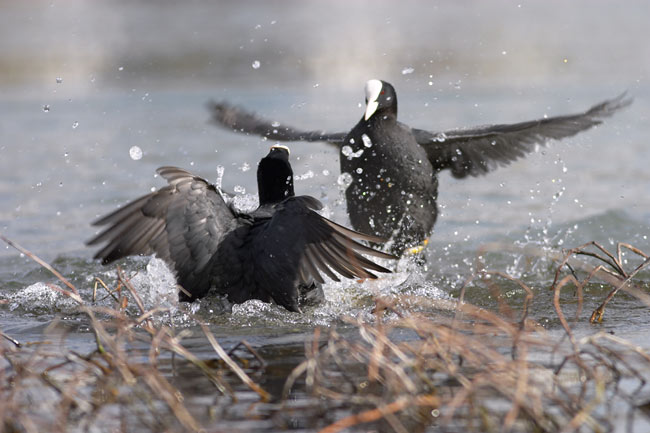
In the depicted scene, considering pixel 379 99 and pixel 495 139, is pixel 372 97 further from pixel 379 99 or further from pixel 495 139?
pixel 495 139

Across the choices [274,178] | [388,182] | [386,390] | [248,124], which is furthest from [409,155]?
[386,390]

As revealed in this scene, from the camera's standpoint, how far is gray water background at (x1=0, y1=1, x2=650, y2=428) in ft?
21.2

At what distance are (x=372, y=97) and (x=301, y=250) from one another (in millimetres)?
1745

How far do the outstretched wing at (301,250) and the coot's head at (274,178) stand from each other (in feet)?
1.77

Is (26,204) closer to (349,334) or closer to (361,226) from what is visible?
(361,226)

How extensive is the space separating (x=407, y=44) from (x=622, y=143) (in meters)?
7.72

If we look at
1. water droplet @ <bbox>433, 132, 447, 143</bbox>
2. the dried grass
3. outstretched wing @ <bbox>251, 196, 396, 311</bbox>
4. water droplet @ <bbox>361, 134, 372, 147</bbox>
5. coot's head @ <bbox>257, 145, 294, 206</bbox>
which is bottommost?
the dried grass

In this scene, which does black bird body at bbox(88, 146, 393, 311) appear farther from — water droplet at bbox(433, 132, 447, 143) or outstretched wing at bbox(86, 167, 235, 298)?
water droplet at bbox(433, 132, 447, 143)

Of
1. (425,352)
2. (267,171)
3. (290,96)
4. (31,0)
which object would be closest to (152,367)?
(425,352)

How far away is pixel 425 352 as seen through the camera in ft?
10.6

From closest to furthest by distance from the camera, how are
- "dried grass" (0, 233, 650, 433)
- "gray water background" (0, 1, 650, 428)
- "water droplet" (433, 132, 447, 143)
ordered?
"dried grass" (0, 233, 650, 433)
"water droplet" (433, 132, 447, 143)
"gray water background" (0, 1, 650, 428)

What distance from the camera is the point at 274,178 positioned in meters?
4.61

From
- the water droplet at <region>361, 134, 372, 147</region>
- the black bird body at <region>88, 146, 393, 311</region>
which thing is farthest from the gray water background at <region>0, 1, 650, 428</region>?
the water droplet at <region>361, 134, 372, 147</region>

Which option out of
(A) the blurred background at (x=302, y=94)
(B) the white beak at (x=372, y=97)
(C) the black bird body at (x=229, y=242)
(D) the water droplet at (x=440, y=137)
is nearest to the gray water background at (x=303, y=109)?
(A) the blurred background at (x=302, y=94)
